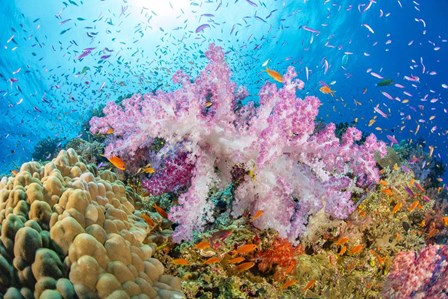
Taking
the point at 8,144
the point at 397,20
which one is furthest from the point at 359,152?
the point at 397,20

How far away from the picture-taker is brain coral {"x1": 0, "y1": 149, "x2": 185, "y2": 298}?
228 centimetres

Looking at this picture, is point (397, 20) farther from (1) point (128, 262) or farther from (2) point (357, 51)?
(1) point (128, 262)

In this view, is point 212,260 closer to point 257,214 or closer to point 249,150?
point 257,214

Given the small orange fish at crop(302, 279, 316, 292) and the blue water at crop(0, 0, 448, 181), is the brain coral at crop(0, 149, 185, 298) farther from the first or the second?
the blue water at crop(0, 0, 448, 181)

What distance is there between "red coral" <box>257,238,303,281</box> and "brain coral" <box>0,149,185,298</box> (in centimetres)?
109

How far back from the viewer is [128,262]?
2.62 metres

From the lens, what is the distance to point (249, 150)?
3.48 m

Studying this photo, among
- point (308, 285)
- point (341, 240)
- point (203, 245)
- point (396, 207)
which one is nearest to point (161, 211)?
point (203, 245)

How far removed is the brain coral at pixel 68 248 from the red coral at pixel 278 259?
109 centimetres

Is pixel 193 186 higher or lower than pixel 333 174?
higher

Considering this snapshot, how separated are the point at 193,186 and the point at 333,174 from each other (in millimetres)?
1969

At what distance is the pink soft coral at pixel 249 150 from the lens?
3439 millimetres

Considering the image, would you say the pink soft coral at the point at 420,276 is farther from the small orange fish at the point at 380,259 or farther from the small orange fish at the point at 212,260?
the small orange fish at the point at 212,260

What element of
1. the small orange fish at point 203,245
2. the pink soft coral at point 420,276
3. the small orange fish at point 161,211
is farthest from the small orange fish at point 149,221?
the pink soft coral at point 420,276
